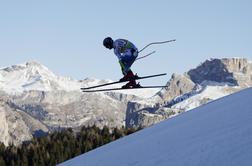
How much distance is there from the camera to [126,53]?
20672mm

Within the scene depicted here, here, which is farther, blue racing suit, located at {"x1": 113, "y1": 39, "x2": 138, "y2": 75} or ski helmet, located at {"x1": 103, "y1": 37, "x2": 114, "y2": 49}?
ski helmet, located at {"x1": 103, "y1": 37, "x2": 114, "y2": 49}

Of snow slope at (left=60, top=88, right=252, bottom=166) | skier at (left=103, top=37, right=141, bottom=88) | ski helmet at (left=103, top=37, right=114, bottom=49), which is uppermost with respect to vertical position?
ski helmet at (left=103, top=37, right=114, bottom=49)

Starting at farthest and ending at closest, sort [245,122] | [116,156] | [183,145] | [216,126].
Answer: [116,156] < [216,126] < [183,145] < [245,122]

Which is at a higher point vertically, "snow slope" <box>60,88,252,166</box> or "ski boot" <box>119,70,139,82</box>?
"ski boot" <box>119,70,139,82</box>

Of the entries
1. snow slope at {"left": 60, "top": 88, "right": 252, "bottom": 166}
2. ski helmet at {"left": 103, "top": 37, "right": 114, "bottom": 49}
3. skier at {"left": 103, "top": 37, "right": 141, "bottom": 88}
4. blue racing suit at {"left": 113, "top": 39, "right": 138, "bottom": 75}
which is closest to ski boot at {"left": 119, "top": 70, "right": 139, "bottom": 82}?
skier at {"left": 103, "top": 37, "right": 141, "bottom": 88}

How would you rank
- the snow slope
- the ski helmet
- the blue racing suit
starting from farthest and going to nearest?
the ski helmet, the blue racing suit, the snow slope

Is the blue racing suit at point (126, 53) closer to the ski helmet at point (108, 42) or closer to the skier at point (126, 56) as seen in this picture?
the skier at point (126, 56)

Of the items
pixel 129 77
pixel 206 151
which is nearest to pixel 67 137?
pixel 129 77

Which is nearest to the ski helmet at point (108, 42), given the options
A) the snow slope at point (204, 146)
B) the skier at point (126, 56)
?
the skier at point (126, 56)

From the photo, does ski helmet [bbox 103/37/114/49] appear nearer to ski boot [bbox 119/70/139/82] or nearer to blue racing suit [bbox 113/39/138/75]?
blue racing suit [bbox 113/39/138/75]

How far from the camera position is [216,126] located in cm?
1708

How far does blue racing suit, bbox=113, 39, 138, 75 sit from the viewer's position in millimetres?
20594

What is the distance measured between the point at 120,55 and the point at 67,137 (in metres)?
90.5

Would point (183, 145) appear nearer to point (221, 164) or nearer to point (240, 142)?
point (240, 142)
